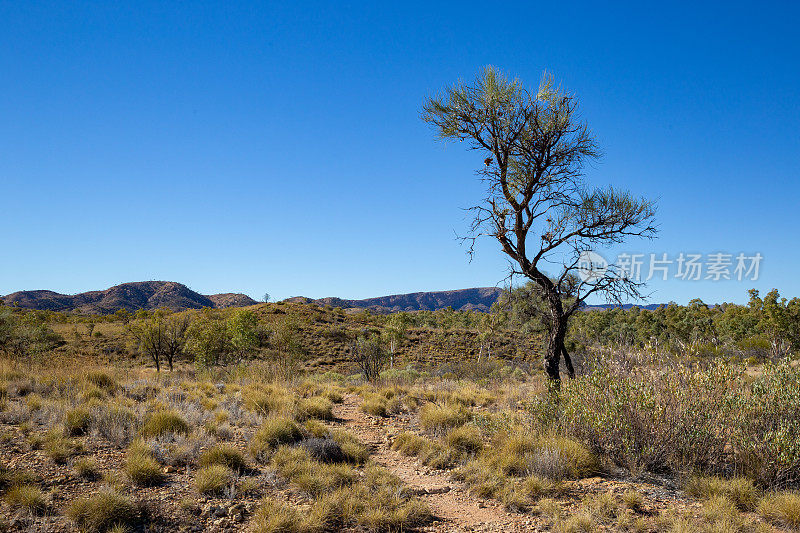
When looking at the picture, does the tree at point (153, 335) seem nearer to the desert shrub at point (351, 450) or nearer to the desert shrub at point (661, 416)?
the desert shrub at point (351, 450)

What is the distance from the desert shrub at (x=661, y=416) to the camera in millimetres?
5441

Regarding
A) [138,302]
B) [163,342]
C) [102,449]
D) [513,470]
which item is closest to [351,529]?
[513,470]

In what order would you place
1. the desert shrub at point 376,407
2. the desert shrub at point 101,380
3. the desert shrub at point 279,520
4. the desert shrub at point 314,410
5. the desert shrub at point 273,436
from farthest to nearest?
the desert shrub at point 376,407, the desert shrub at point 101,380, the desert shrub at point 314,410, the desert shrub at point 273,436, the desert shrub at point 279,520

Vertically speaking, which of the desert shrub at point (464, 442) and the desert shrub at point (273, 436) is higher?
the desert shrub at point (273, 436)

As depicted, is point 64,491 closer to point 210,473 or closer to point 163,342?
point 210,473

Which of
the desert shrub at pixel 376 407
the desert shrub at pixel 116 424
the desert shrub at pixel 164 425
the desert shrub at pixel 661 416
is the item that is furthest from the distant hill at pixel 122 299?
the desert shrub at pixel 661 416

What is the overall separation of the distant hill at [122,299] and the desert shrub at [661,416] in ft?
400

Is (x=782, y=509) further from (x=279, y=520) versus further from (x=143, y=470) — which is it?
(x=143, y=470)

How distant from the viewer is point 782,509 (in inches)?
168

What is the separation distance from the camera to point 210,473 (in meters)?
5.12

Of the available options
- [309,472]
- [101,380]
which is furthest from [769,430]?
[101,380]

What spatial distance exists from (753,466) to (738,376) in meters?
1.15

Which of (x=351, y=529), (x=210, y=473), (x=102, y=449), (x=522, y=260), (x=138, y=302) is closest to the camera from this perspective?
(x=351, y=529)

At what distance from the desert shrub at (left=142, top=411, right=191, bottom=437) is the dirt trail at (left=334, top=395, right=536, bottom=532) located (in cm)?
316
